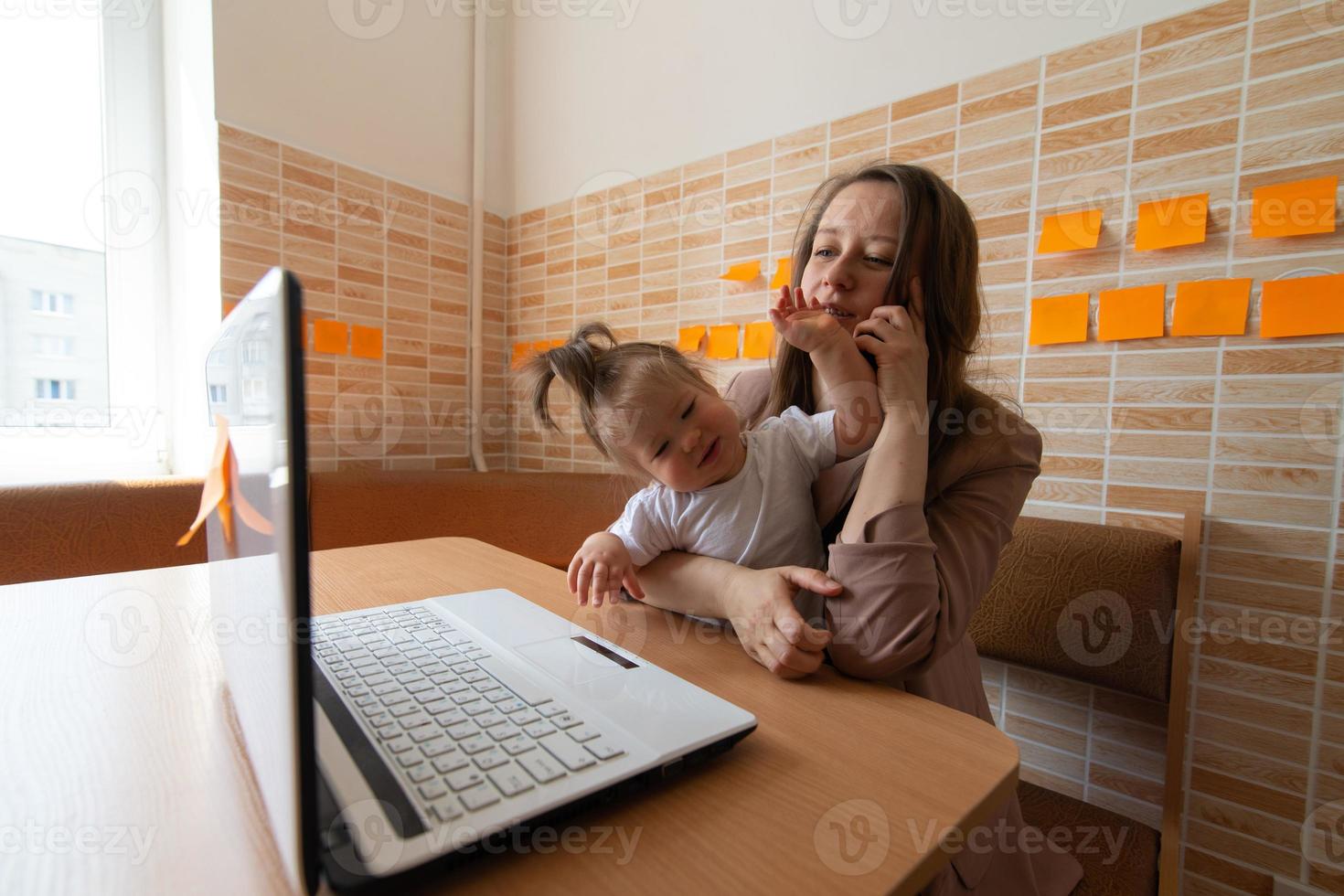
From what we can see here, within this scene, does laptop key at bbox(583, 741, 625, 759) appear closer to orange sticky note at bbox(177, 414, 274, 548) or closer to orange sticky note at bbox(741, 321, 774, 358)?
orange sticky note at bbox(177, 414, 274, 548)

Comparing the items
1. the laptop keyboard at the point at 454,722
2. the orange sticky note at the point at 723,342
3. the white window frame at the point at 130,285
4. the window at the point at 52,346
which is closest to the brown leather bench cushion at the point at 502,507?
the orange sticky note at the point at 723,342

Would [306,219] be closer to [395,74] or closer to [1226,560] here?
[395,74]

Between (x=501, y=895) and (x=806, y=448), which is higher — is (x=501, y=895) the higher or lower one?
the lower one

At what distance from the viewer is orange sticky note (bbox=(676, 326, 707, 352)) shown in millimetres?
1890

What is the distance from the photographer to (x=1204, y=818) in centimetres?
118

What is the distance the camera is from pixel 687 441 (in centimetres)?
74

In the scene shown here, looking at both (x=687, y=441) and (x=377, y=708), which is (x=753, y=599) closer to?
(x=687, y=441)

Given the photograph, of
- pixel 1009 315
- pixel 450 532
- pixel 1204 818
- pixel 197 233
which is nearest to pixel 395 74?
pixel 197 233

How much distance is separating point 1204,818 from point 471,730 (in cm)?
149

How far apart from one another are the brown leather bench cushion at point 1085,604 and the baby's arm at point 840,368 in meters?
0.68

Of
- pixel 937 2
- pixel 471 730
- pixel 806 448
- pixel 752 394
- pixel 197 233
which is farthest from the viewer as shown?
pixel 197 233

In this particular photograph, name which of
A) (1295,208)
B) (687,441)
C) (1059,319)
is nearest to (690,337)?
(1059,319)

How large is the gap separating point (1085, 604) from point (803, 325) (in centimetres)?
87

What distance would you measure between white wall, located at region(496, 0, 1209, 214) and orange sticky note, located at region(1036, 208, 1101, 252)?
0.36m
